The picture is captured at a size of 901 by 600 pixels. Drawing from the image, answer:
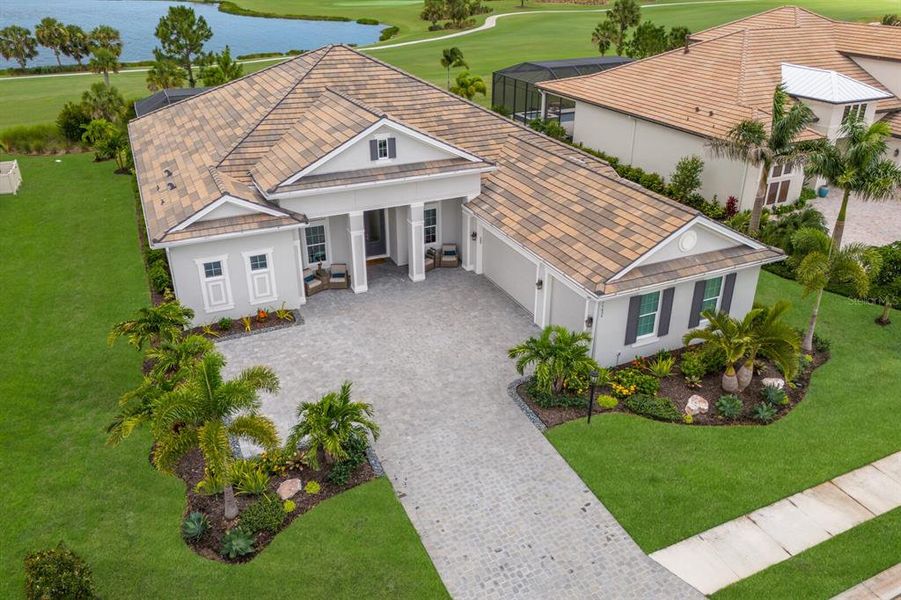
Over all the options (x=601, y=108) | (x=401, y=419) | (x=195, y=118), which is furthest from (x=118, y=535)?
(x=601, y=108)

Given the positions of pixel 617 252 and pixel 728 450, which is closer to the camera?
pixel 728 450

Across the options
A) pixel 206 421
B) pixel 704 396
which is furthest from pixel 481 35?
pixel 206 421

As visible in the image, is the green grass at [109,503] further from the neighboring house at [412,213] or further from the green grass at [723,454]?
the green grass at [723,454]

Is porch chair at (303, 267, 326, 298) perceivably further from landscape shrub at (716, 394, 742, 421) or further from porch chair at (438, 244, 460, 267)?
landscape shrub at (716, 394, 742, 421)

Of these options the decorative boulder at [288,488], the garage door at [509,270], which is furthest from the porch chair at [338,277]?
the decorative boulder at [288,488]

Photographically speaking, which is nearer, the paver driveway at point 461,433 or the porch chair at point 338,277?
the paver driveway at point 461,433

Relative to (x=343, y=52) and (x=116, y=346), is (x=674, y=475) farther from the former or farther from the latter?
(x=343, y=52)
